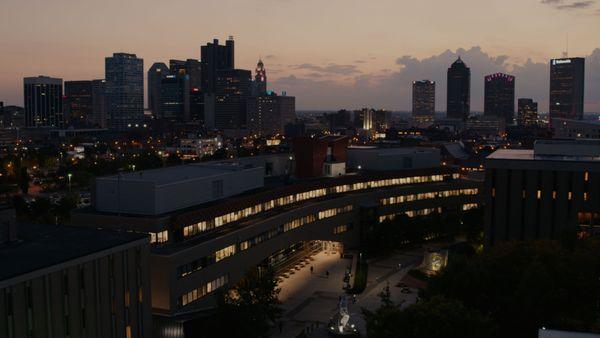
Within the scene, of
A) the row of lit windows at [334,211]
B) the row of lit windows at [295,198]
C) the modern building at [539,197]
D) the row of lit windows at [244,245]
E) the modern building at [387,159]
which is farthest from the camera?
the modern building at [387,159]

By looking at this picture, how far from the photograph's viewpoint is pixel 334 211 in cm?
8156

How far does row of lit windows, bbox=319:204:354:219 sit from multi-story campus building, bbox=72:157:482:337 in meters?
0.13

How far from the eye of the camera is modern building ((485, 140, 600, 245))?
2584 inches

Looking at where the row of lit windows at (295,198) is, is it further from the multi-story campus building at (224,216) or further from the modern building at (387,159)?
the modern building at (387,159)

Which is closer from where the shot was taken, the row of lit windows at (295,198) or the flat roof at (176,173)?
the row of lit windows at (295,198)

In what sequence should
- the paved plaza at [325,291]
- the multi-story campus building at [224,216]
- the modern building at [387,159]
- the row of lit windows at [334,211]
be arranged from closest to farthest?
the multi-story campus building at [224,216] → the paved plaza at [325,291] → the row of lit windows at [334,211] → the modern building at [387,159]


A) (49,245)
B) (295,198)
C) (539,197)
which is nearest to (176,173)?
(295,198)

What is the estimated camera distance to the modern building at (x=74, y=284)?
111 feet

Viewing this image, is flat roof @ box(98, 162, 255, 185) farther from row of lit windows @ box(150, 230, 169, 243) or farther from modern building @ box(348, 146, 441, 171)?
modern building @ box(348, 146, 441, 171)

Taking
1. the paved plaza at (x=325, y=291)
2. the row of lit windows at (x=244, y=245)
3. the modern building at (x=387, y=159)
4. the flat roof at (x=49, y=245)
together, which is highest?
the modern building at (x=387, y=159)

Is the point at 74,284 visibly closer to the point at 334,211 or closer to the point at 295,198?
the point at 295,198

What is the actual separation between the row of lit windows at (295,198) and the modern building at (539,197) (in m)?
23.9

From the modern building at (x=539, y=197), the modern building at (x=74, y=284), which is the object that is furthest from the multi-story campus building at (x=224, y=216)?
the modern building at (x=539, y=197)

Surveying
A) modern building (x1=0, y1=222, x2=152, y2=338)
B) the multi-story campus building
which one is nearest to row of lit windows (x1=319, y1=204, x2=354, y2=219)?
the multi-story campus building
